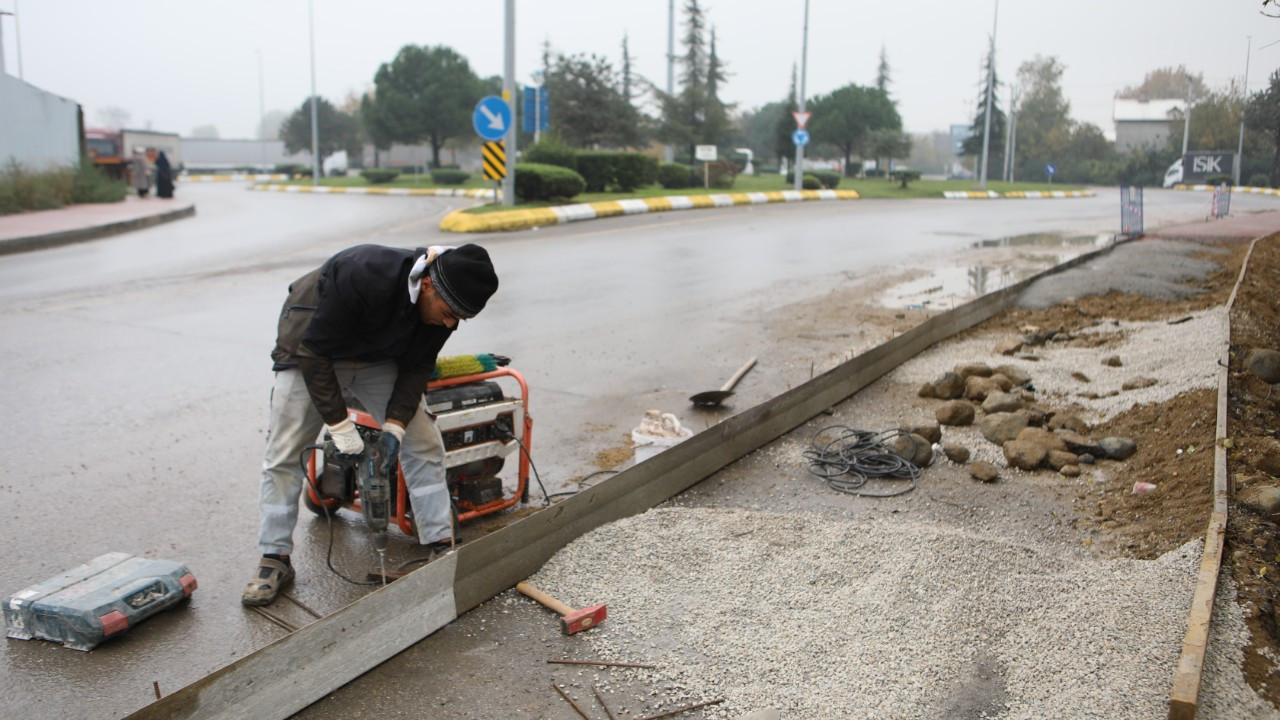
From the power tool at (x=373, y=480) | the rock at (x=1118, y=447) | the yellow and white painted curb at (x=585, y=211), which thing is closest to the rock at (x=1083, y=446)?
the rock at (x=1118, y=447)

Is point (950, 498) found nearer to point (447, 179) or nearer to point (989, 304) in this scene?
point (989, 304)

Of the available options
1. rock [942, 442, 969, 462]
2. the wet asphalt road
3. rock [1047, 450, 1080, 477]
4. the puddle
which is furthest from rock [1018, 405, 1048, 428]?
the puddle

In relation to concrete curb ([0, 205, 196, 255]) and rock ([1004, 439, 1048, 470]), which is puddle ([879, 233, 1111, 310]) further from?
concrete curb ([0, 205, 196, 255])

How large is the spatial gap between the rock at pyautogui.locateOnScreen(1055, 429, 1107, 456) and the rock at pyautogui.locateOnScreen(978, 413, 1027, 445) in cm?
25

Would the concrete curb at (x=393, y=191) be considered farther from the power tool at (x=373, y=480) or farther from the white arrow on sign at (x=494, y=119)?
the power tool at (x=373, y=480)

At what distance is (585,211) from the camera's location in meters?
21.5

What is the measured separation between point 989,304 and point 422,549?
7826mm

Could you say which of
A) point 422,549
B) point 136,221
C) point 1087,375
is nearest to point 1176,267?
point 1087,375

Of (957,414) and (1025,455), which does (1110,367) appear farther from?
(1025,455)


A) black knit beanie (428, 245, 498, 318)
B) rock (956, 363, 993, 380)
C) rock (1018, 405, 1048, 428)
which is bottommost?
rock (1018, 405, 1048, 428)

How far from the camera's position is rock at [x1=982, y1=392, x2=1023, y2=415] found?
6.66m

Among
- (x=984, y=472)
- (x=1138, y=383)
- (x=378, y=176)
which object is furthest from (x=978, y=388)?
(x=378, y=176)

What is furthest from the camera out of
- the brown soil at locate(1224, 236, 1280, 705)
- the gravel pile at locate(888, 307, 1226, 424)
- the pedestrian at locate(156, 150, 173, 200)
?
the pedestrian at locate(156, 150, 173, 200)

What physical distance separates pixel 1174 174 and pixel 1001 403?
25276mm
